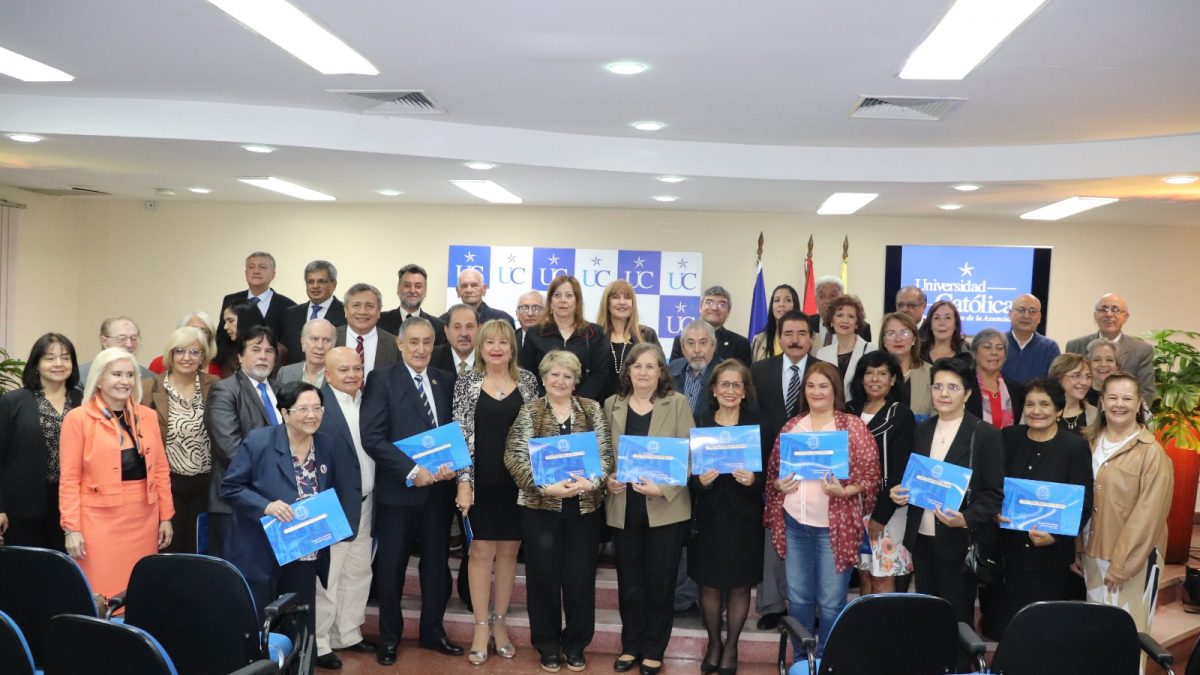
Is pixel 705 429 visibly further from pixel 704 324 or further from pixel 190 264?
pixel 190 264

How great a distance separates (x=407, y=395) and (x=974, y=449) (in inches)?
110

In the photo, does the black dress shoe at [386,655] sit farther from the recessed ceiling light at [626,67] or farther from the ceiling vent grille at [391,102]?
the recessed ceiling light at [626,67]

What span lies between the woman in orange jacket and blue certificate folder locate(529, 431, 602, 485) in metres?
1.84

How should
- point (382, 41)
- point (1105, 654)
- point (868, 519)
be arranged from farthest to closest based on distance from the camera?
1. point (868, 519)
2. point (382, 41)
3. point (1105, 654)

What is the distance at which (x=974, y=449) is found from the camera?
4508 millimetres

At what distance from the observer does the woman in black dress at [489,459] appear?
4.85 metres

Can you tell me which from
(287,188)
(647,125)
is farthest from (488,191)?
(647,125)

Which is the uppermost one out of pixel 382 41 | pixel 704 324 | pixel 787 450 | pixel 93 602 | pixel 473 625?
pixel 382 41

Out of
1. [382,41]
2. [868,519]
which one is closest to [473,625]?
[868,519]

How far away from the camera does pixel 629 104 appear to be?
18.6ft

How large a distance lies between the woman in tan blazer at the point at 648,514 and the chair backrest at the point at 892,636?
56.2 inches

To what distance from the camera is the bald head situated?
15.5 feet

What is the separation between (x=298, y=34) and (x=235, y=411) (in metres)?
1.84

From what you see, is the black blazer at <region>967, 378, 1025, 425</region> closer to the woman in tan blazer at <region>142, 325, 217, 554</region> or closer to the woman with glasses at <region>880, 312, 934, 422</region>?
the woman with glasses at <region>880, 312, 934, 422</region>
